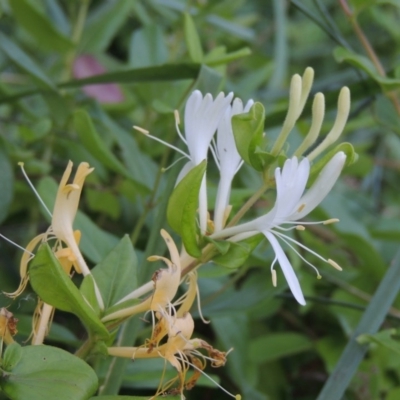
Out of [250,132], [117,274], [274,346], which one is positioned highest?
[250,132]

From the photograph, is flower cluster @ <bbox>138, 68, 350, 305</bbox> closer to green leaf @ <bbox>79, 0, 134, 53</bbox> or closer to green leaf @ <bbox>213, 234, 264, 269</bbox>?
green leaf @ <bbox>213, 234, 264, 269</bbox>

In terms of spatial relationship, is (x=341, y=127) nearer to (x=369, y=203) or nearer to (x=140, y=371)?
(x=140, y=371)

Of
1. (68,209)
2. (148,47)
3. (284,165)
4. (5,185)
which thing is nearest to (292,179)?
(284,165)

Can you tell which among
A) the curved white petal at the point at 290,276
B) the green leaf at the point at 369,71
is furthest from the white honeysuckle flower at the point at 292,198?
the green leaf at the point at 369,71

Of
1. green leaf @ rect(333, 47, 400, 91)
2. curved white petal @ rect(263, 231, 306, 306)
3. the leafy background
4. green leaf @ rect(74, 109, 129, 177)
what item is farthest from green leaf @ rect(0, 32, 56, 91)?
curved white petal @ rect(263, 231, 306, 306)

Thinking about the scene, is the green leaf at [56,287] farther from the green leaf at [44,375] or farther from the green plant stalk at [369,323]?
the green plant stalk at [369,323]

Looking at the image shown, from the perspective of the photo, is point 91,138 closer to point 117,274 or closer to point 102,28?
point 117,274

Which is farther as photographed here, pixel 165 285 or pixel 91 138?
pixel 91 138
